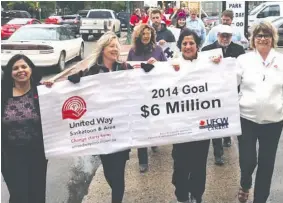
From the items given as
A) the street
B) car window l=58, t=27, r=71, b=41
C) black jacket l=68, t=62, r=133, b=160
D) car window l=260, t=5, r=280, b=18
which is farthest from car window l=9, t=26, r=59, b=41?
car window l=260, t=5, r=280, b=18

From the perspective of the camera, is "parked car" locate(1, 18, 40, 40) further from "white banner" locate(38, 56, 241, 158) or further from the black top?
the black top

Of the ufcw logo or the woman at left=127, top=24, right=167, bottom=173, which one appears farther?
the woman at left=127, top=24, right=167, bottom=173

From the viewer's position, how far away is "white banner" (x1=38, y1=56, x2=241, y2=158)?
423cm

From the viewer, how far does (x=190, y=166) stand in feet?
14.1

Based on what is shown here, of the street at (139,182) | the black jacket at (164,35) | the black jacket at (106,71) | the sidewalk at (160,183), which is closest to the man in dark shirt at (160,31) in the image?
the black jacket at (164,35)

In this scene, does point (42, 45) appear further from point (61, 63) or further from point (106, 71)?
A: point (106, 71)

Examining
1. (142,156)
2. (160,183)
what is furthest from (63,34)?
(160,183)

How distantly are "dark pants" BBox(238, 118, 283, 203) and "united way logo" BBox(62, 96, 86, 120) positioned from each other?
1.48 meters

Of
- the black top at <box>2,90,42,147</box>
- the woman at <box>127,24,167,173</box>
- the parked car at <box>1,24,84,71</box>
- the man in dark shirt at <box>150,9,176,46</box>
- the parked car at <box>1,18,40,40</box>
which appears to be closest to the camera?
the black top at <box>2,90,42,147</box>

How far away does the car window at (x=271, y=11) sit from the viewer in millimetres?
24359

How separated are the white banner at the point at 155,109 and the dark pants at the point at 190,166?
0.09 meters

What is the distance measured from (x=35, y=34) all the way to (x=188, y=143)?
11.2 metres

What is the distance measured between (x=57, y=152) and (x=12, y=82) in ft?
2.59

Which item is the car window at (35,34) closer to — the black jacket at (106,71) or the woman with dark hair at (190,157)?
the black jacket at (106,71)
